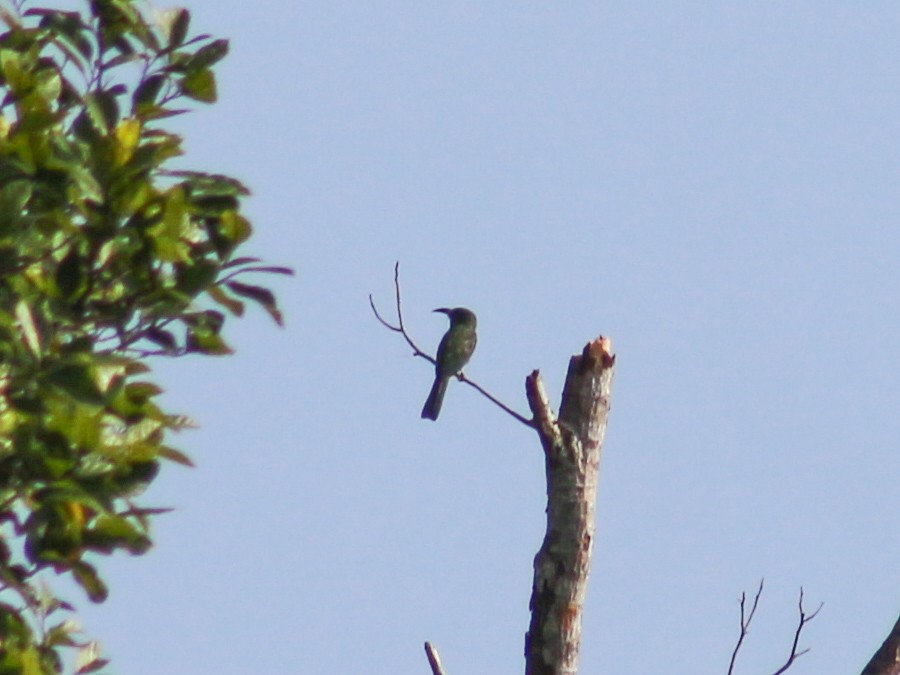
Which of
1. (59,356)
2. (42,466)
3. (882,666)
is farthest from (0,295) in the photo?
(882,666)

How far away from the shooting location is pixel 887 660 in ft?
15.6

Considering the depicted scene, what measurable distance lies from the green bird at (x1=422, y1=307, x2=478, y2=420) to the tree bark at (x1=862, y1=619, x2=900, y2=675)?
6975mm

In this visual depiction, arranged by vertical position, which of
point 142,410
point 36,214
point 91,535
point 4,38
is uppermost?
point 4,38

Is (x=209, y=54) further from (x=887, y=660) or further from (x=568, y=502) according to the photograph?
(x=887, y=660)

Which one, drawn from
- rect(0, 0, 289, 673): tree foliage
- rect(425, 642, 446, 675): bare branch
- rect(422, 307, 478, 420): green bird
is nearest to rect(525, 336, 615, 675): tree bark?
rect(425, 642, 446, 675): bare branch

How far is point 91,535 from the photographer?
11.5 feet

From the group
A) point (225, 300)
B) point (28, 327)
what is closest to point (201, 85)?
point (225, 300)

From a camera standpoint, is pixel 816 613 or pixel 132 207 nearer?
pixel 132 207

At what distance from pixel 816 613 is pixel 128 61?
10.4 ft

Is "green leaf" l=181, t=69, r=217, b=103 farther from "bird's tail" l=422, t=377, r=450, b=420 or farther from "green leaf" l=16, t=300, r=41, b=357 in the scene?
"bird's tail" l=422, t=377, r=450, b=420

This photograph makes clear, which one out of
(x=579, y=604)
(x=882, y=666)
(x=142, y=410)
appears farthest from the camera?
(x=579, y=604)

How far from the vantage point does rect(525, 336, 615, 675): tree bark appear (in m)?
5.04

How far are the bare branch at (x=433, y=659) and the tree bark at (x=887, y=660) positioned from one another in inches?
54.5

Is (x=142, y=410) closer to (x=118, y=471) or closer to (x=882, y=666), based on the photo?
(x=118, y=471)
